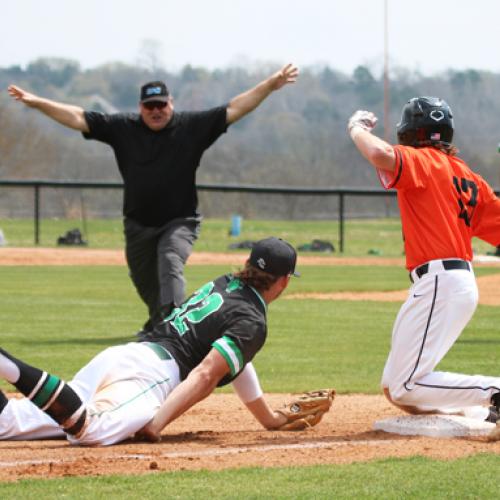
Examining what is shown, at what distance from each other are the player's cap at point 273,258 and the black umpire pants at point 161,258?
329 centimetres

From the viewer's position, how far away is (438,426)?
19.7 ft

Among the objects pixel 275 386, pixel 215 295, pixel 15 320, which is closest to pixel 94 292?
pixel 15 320

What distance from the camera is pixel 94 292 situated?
642 inches

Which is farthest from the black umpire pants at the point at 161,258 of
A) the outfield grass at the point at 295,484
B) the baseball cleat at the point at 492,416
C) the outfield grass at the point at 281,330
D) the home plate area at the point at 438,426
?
the outfield grass at the point at 295,484

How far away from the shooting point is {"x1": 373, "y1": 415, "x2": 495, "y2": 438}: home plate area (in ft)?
19.6

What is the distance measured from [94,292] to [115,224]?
20.5 meters

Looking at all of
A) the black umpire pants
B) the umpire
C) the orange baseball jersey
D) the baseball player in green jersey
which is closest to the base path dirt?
the baseball player in green jersey

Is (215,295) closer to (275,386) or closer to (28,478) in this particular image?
(28,478)

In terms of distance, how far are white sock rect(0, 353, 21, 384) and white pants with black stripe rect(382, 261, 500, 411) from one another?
1966mm

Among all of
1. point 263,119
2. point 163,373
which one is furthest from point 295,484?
point 263,119

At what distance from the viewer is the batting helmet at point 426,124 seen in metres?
6.21

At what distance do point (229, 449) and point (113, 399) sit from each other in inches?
25.5

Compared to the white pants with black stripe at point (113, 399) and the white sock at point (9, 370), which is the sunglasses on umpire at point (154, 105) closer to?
the white pants with black stripe at point (113, 399)

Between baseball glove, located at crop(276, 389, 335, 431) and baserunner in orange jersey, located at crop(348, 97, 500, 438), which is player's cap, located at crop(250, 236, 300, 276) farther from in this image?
baseball glove, located at crop(276, 389, 335, 431)
